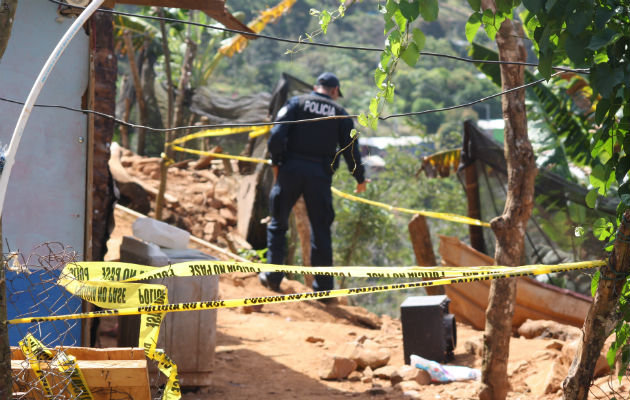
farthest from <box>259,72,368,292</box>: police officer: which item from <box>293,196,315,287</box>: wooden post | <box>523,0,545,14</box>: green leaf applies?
<box>523,0,545,14</box>: green leaf

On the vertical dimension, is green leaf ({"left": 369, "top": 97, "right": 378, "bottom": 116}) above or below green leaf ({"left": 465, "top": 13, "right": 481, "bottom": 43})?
below

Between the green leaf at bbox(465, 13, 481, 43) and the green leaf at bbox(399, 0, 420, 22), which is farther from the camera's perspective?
the green leaf at bbox(465, 13, 481, 43)

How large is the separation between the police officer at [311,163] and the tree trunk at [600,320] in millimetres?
4472

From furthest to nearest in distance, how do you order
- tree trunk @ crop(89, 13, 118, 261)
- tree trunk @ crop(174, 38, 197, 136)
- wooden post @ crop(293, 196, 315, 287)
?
tree trunk @ crop(174, 38, 197, 136), wooden post @ crop(293, 196, 315, 287), tree trunk @ crop(89, 13, 118, 261)

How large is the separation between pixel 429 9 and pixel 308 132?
197 inches

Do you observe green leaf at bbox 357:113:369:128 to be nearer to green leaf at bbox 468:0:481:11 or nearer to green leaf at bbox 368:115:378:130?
green leaf at bbox 368:115:378:130

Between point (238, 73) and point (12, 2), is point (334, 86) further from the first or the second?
point (238, 73)

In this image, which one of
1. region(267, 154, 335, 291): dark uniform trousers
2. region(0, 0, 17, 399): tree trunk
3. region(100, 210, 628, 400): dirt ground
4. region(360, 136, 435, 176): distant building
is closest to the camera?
region(0, 0, 17, 399): tree trunk

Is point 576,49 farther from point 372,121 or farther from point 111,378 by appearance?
point 111,378

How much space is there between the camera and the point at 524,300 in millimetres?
7688

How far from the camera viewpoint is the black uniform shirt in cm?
800

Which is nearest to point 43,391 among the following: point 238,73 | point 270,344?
point 270,344

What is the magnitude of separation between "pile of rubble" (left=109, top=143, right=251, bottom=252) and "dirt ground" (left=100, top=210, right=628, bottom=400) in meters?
2.61

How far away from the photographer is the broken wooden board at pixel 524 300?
757 centimetres
